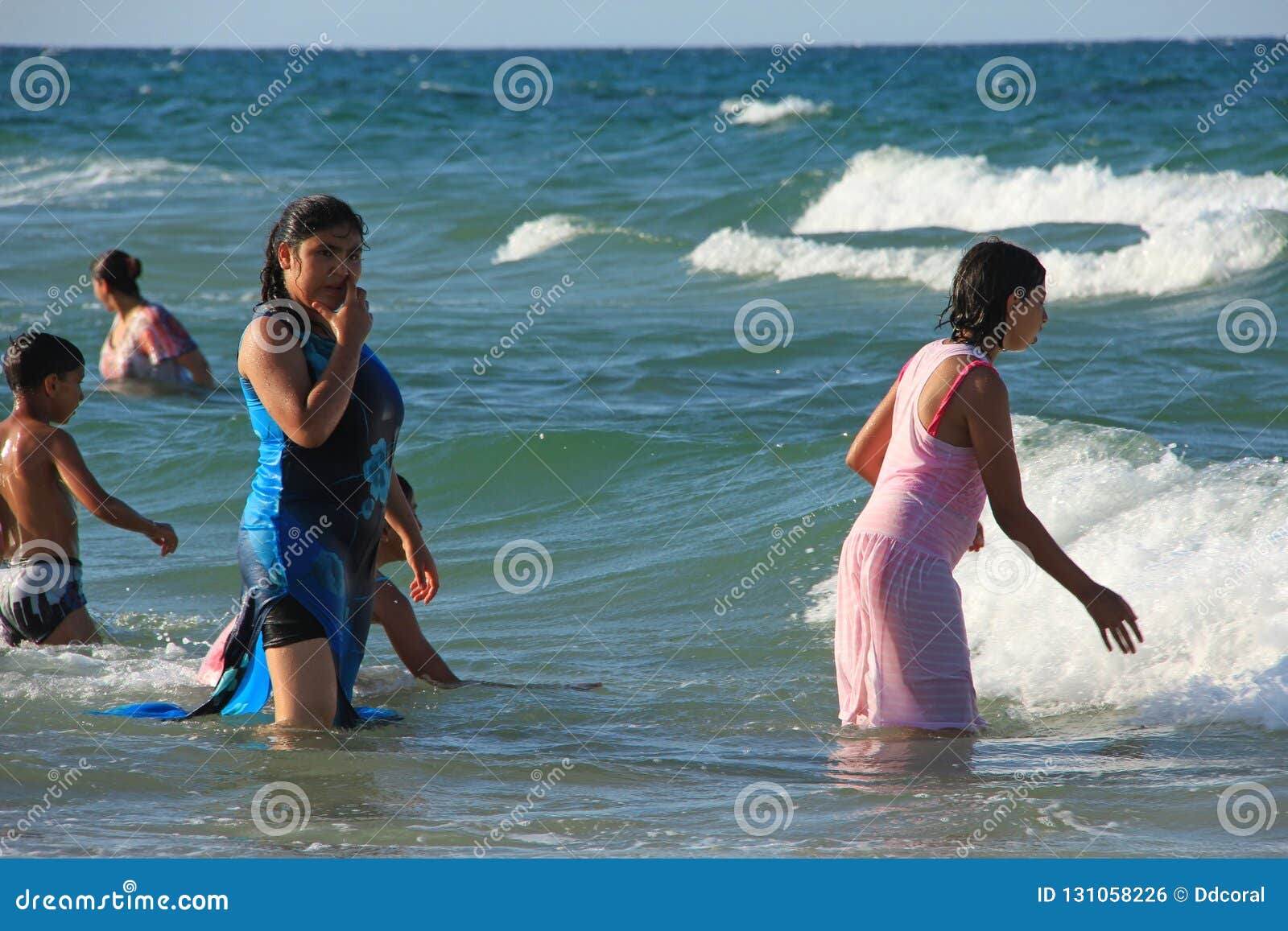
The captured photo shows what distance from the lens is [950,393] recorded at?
12.0ft

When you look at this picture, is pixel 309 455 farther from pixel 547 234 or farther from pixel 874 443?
pixel 547 234

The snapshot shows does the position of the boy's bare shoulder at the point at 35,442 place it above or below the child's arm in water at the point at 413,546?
above

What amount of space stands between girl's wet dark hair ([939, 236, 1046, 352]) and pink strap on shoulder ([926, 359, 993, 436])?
0.09 m

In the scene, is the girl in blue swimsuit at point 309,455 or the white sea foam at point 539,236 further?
the white sea foam at point 539,236

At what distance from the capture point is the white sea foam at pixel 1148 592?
5.06 metres

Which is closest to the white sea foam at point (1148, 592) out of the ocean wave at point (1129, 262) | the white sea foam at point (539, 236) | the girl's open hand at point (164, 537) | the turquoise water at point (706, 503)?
the turquoise water at point (706, 503)

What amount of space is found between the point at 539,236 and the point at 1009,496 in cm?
1509

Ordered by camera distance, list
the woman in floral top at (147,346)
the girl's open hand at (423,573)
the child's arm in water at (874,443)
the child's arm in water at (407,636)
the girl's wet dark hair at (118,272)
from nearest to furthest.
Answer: the child's arm in water at (874,443) → the girl's open hand at (423,573) → the child's arm in water at (407,636) → the girl's wet dark hair at (118,272) → the woman in floral top at (147,346)

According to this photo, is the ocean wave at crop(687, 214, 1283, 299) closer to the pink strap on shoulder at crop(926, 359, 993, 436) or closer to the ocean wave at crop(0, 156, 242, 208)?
the pink strap on shoulder at crop(926, 359, 993, 436)

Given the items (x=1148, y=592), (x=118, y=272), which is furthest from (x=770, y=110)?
(x=1148, y=592)

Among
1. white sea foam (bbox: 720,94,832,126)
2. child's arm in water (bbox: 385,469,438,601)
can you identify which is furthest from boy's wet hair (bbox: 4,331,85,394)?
white sea foam (bbox: 720,94,832,126)

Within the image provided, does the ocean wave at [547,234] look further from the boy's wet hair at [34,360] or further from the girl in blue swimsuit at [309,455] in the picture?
the girl in blue swimsuit at [309,455]

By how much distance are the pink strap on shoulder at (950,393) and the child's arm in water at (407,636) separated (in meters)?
2.11

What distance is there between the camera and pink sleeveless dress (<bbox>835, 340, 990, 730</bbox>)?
3.77m
